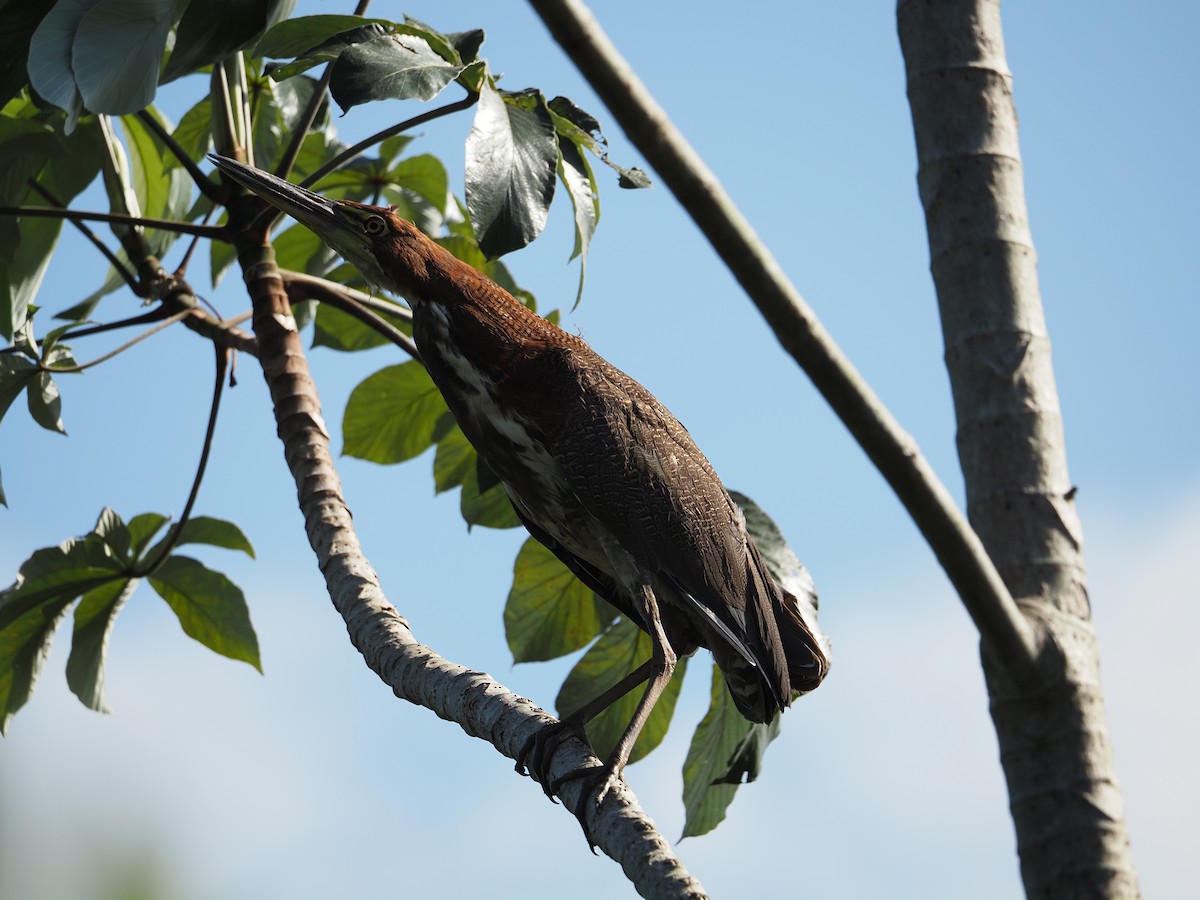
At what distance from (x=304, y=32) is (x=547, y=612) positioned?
1.75 metres

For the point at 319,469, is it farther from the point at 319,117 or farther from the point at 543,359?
the point at 319,117

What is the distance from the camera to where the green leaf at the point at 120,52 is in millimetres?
2592

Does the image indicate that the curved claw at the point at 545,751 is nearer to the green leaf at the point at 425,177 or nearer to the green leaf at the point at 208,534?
the green leaf at the point at 208,534

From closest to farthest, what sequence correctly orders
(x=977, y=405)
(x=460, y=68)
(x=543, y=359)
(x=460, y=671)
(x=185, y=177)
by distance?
(x=977, y=405)
(x=460, y=671)
(x=460, y=68)
(x=543, y=359)
(x=185, y=177)

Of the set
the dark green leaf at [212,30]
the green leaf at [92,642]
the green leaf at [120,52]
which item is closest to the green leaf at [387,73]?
the dark green leaf at [212,30]

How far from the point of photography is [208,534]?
12.0 feet

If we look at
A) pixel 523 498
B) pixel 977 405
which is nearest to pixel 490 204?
pixel 523 498

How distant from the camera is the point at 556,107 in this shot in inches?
117

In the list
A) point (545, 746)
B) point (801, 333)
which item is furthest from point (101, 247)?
point (801, 333)

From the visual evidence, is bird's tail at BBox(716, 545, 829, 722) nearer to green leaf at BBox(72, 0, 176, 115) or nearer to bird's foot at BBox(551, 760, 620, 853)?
bird's foot at BBox(551, 760, 620, 853)

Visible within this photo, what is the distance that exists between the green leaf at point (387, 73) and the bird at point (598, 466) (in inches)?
20.9

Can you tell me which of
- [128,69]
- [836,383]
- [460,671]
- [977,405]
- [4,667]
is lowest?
[4,667]

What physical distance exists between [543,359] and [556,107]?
637mm

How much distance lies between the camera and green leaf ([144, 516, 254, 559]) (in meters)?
3.63
